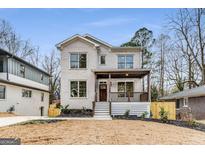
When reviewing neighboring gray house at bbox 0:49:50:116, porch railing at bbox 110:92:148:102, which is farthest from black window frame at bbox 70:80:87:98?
neighboring gray house at bbox 0:49:50:116

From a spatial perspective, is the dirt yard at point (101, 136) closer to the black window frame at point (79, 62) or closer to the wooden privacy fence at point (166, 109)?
the wooden privacy fence at point (166, 109)

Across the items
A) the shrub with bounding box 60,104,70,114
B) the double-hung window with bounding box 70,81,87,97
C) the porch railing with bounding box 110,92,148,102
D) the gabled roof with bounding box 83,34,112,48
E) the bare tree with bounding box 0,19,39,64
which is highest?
the gabled roof with bounding box 83,34,112,48

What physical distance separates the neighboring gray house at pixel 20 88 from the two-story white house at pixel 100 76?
2995 mm

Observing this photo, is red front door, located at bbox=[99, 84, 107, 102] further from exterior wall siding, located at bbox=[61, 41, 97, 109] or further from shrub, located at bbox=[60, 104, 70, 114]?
shrub, located at bbox=[60, 104, 70, 114]

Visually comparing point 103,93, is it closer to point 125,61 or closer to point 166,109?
point 125,61

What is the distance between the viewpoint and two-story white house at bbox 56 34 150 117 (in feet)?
57.2

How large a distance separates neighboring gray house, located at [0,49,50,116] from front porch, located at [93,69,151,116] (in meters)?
4.93

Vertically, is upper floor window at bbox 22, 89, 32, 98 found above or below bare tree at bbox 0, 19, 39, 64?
below

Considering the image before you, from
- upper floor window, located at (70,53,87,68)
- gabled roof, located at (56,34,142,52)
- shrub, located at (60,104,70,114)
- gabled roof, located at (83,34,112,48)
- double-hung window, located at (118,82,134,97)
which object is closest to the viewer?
shrub, located at (60,104,70,114)

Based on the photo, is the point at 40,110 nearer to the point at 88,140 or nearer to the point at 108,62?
the point at 108,62

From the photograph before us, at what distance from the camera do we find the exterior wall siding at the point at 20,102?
17763 millimetres
